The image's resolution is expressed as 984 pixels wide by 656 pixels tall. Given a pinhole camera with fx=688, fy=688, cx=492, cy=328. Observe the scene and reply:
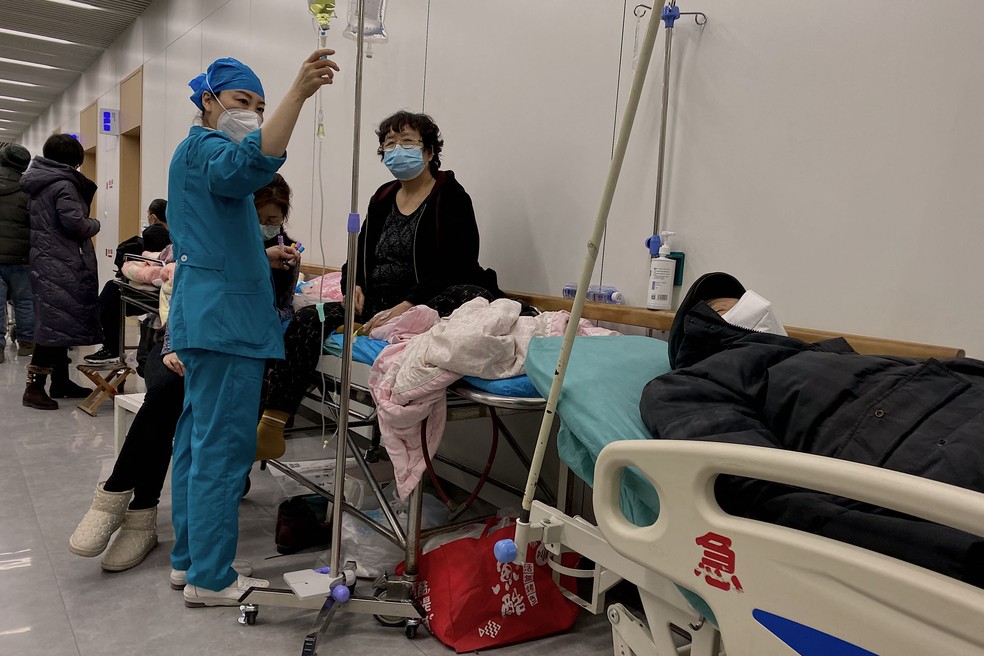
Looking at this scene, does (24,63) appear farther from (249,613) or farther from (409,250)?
(249,613)

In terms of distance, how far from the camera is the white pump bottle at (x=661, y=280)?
7.11ft

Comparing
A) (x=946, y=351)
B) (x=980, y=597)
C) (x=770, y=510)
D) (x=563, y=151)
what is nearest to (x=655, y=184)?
(x=563, y=151)

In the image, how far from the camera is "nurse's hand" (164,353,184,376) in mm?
2121

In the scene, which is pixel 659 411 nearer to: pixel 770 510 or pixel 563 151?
pixel 770 510

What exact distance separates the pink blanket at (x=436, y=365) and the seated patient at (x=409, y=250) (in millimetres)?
437

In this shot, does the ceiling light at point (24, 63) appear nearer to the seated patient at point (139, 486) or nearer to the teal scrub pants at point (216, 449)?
the seated patient at point (139, 486)

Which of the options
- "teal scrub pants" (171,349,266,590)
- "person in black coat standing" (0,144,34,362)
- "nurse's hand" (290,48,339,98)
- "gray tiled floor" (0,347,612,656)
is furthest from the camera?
"person in black coat standing" (0,144,34,362)

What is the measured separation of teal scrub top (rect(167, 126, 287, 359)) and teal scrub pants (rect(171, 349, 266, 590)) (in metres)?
0.06

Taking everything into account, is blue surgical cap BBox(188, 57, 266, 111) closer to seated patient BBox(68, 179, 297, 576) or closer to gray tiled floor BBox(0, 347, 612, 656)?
seated patient BBox(68, 179, 297, 576)

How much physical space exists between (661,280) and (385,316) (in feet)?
3.14

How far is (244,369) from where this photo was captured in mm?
1932

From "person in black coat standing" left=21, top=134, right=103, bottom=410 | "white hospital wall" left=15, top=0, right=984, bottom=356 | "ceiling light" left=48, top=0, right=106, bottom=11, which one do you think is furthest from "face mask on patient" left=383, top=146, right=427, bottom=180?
"ceiling light" left=48, top=0, right=106, bottom=11

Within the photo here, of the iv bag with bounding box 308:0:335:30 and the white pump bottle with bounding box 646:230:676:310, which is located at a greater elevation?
the iv bag with bounding box 308:0:335:30

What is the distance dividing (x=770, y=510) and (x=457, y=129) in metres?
2.60
